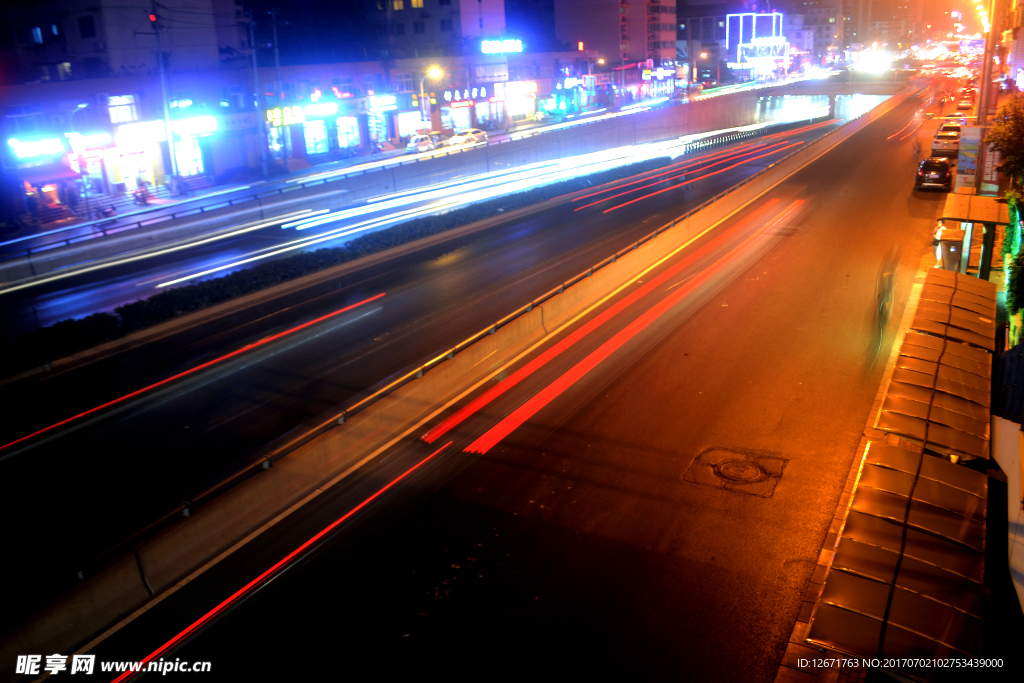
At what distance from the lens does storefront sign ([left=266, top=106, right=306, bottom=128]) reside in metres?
47.8

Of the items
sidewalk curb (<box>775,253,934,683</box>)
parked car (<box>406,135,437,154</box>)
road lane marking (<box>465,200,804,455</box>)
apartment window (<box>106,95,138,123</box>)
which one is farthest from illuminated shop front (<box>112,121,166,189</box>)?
sidewalk curb (<box>775,253,934,683</box>)

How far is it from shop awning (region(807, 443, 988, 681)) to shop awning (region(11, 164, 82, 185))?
41.0m

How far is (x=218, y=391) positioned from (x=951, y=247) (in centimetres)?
2103

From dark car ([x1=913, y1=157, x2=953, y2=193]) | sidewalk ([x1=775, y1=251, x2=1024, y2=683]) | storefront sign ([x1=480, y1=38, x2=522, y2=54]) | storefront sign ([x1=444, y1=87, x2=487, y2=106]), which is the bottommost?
sidewalk ([x1=775, y1=251, x2=1024, y2=683])

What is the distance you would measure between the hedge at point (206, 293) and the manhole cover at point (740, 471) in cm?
1543

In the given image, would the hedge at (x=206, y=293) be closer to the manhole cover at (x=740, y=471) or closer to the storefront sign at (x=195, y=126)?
the manhole cover at (x=740, y=471)

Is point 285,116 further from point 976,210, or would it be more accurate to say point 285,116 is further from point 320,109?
point 976,210

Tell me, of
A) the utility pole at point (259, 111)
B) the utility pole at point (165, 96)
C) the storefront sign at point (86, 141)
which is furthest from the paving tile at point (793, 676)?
the utility pole at point (259, 111)

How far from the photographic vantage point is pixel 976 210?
56.1 feet

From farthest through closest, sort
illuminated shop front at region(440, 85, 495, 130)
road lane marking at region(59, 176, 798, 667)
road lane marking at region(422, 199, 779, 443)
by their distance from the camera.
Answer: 1. illuminated shop front at region(440, 85, 495, 130)
2. road lane marking at region(422, 199, 779, 443)
3. road lane marking at region(59, 176, 798, 667)

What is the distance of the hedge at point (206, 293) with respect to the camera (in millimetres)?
16594

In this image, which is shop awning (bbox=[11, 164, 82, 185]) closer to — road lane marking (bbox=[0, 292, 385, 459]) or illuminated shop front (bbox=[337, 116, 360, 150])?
illuminated shop front (bbox=[337, 116, 360, 150])

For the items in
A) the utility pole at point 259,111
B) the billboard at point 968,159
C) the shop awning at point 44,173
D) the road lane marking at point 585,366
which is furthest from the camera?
the utility pole at point 259,111

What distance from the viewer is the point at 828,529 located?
30.5 ft
